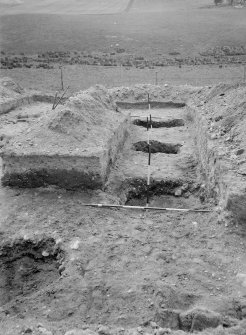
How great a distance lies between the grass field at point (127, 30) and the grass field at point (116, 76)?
5042 mm

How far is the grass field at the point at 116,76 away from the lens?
20516 mm

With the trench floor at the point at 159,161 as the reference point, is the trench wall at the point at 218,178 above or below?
above

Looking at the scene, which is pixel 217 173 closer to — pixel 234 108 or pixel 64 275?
pixel 234 108

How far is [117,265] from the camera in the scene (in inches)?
245

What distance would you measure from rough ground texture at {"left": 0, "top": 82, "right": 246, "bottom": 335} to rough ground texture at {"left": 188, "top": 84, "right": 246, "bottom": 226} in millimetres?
344

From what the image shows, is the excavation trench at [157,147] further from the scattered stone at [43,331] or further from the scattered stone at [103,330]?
the scattered stone at [43,331]

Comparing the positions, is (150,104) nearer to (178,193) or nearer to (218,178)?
(178,193)

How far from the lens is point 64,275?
6035 mm

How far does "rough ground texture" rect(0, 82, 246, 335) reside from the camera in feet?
17.1

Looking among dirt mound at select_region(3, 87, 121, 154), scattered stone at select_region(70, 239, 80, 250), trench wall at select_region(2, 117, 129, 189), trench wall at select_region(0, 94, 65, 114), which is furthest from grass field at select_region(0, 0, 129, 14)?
scattered stone at select_region(70, 239, 80, 250)

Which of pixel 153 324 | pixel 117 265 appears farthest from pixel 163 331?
pixel 117 265

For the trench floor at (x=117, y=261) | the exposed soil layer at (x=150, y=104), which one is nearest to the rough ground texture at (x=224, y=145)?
the trench floor at (x=117, y=261)

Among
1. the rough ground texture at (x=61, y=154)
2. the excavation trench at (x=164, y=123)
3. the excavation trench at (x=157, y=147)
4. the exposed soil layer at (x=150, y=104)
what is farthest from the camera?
the exposed soil layer at (x=150, y=104)

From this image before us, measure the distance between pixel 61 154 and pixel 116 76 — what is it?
1435cm
